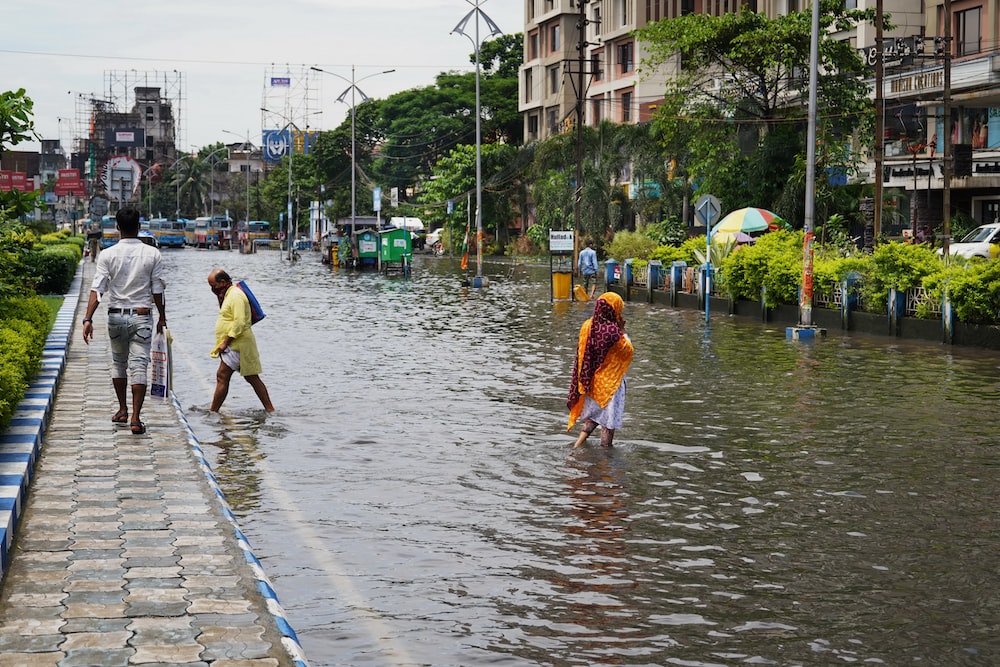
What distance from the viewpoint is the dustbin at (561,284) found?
3700cm

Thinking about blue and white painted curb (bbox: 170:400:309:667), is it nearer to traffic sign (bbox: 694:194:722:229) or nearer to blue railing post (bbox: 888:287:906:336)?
blue railing post (bbox: 888:287:906:336)

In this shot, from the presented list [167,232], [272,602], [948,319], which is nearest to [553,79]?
[167,232]

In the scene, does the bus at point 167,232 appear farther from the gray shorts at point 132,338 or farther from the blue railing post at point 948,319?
the gray shorts at point 132,338

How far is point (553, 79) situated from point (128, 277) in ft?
245

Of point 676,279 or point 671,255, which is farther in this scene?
point 671,255

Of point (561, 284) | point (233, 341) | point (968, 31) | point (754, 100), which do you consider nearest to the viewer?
point (233, 341)

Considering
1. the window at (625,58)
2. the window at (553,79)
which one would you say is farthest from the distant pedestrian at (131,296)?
the window at (553,79)

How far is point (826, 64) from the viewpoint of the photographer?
147 feet

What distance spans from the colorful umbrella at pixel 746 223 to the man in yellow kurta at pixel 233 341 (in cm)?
2698

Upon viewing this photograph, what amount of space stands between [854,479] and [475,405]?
216 inches

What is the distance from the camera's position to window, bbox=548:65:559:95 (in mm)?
83375

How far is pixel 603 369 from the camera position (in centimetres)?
1209

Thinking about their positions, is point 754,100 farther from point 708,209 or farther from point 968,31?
point 708,209

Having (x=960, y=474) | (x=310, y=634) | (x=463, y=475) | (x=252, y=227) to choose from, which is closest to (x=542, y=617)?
(x=310, y=634)
